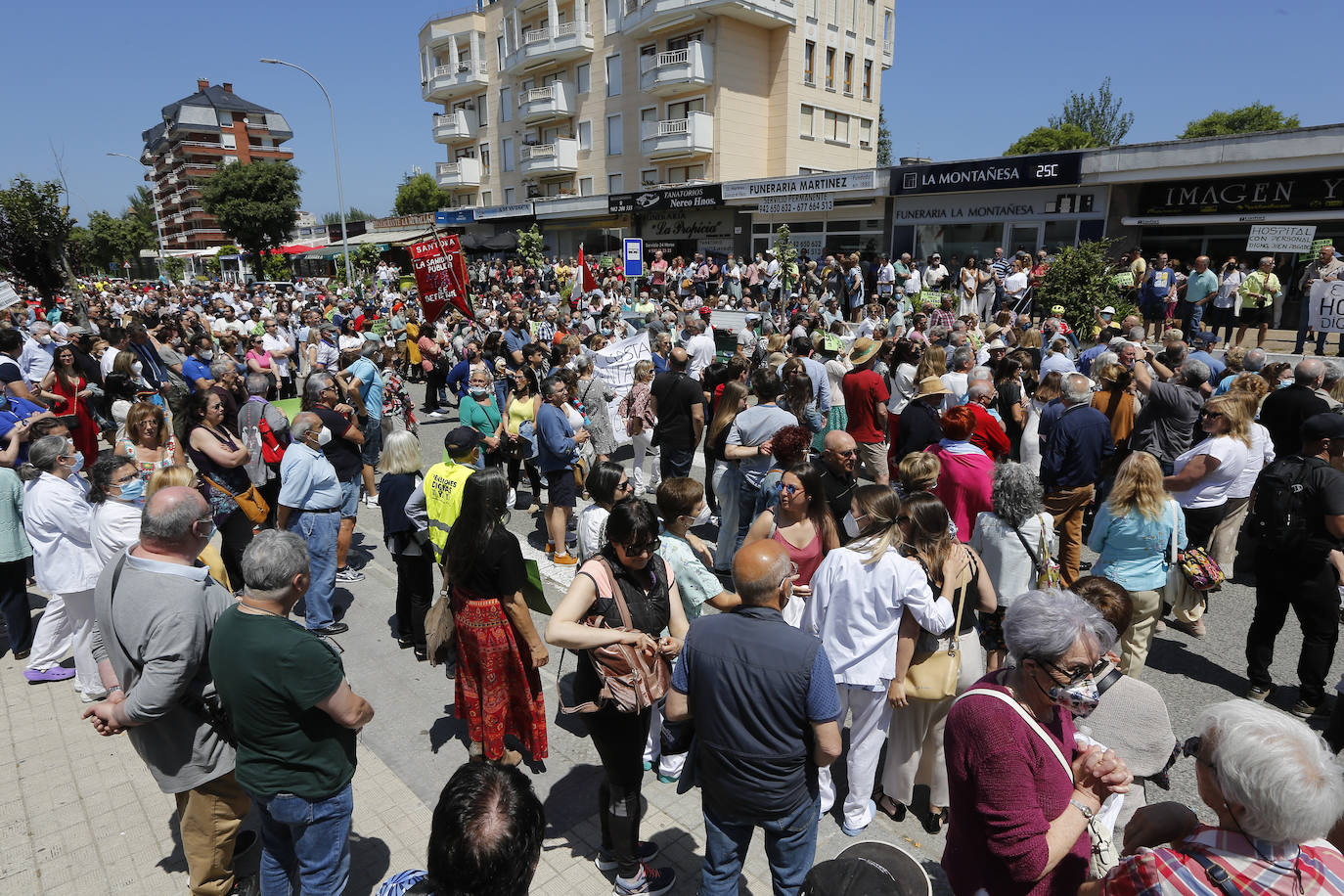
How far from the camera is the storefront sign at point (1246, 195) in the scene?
1736 cm

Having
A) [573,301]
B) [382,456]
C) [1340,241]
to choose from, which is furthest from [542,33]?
[382,456]

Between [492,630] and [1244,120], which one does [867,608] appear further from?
[1244,120]

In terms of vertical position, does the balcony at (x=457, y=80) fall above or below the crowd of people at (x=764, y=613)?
above

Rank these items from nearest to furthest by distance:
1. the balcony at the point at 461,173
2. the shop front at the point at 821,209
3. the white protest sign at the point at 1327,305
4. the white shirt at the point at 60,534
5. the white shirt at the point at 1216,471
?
the white shirt at the point at 60,534 < the white shirt at the point at 1216,471 < the white protest sign at the point at 1327,305 < the shop front at the point at 821,209 < the balcony at the point at 461,173

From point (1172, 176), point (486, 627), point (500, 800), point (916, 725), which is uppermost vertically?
point (1172, 176)

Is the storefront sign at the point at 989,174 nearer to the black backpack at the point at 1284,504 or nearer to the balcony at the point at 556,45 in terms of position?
the black backpack at the point at 1284,504

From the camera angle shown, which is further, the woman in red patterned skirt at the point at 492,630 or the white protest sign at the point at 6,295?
the white protest sign at the point at 6,295

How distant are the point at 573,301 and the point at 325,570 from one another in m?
15.4

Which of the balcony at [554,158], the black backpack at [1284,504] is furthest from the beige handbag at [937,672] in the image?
the balcony at [554,158]

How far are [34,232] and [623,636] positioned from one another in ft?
82.8

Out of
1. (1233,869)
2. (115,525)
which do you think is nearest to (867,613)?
(1233,869)

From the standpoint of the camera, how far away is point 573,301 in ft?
66.6

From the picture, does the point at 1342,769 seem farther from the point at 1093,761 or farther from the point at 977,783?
the point at 977,783

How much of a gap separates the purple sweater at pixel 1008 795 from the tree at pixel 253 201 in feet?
205
